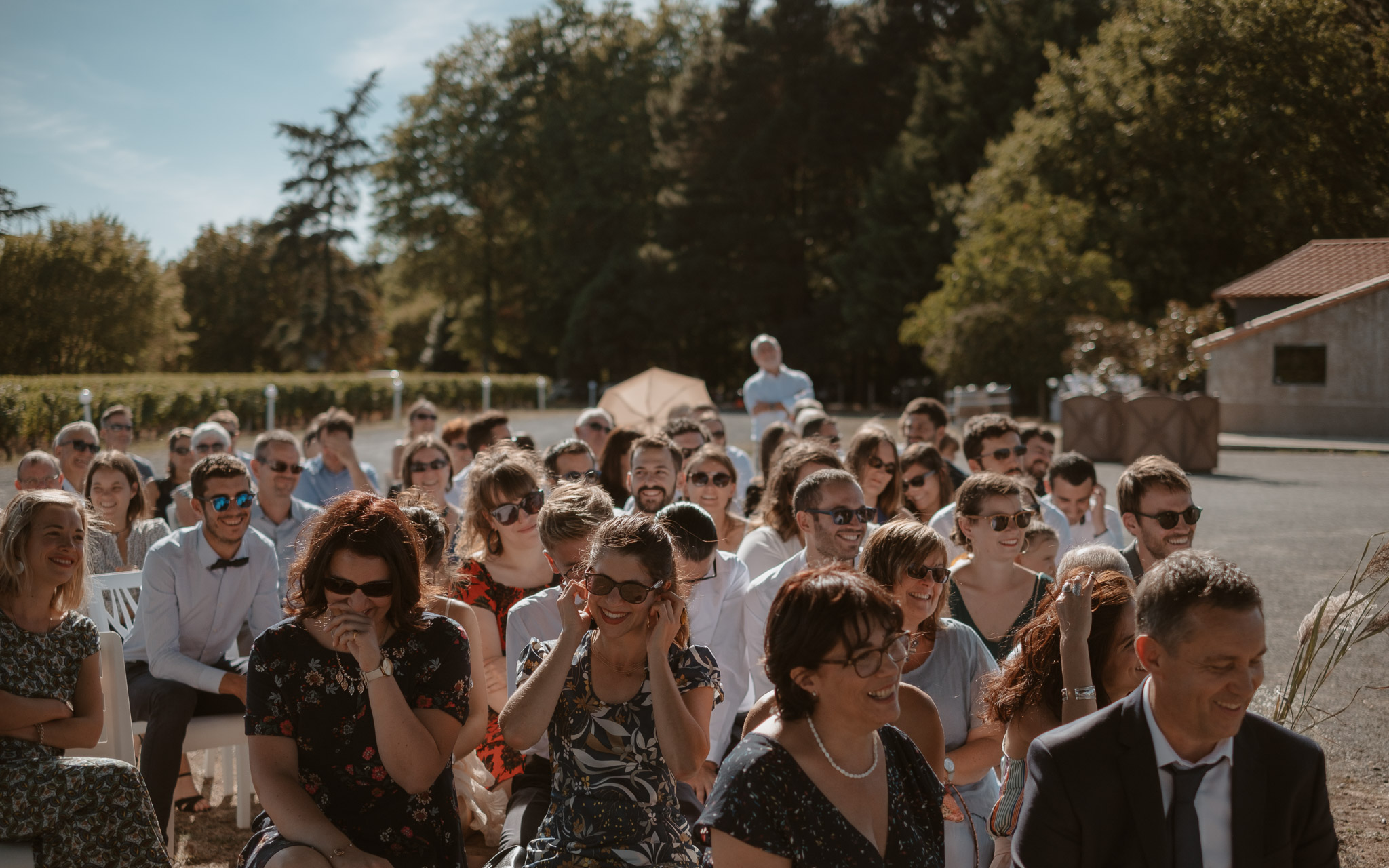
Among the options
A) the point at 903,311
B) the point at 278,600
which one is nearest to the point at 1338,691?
the point at 278,600

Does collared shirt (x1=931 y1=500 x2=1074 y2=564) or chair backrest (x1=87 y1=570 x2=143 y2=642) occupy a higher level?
collared shirt (x1=931 y1=500 x2=1074 y2=564)

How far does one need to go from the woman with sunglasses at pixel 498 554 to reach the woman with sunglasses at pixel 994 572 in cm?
171

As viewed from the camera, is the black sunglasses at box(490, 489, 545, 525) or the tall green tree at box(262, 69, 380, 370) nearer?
the black sunglasses at box(490, 489, 545, 525)

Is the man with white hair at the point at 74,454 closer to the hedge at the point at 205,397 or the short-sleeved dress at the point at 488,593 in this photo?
the short-sleeved dress at the point at 488,593

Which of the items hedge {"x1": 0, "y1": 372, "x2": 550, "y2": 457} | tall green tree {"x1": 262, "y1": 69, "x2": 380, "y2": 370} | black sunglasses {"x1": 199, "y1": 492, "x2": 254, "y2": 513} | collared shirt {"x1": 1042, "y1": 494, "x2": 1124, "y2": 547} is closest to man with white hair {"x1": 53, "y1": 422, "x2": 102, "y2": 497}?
black sunglasses {"x1": 199, "y1": 492, "x2": 254, "y2": 513}

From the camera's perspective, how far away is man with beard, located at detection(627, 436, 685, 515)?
17.3 ft

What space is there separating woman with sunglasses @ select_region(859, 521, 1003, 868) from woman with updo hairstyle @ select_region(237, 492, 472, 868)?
1.39m

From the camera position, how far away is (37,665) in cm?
333

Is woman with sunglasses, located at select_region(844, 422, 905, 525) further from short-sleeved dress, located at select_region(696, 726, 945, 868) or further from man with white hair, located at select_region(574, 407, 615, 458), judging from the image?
short-sleeved dress, located at select_region(696, 726, 945, 868)

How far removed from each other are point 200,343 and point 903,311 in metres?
34.7

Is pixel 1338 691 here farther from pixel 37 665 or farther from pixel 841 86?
pixel 841 86

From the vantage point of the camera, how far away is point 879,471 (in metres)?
5.72

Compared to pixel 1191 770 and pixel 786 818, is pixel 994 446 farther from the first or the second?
pixel 786 818

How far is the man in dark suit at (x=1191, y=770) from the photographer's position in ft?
6.59
